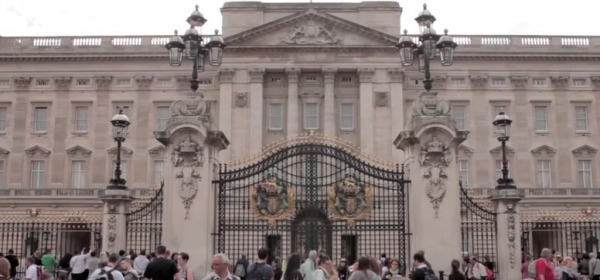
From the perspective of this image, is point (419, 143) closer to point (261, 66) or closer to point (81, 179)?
point (261, 66)

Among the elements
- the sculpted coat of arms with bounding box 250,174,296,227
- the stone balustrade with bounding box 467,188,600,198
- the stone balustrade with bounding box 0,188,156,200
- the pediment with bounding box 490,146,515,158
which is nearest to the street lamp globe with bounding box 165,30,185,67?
the sculpted coat of arms with bounding box 250,174,296,227

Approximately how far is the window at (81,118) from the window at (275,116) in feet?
46.0

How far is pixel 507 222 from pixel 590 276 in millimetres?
2998

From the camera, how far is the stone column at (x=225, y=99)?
52.4m

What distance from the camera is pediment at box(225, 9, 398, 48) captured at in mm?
53219

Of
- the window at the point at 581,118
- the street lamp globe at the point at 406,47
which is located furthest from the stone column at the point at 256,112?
the street lamp globe at the point at 406,47

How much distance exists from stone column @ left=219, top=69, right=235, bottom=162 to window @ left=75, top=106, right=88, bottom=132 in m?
10.6

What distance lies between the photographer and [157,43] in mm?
55562

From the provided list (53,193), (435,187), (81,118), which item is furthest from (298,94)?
(435,187)

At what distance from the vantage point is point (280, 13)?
55281 millimetres

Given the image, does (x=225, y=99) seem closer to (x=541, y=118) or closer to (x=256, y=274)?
(x=541, y=118)

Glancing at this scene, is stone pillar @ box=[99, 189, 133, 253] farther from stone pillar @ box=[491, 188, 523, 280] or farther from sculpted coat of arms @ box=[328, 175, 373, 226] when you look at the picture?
stone pillar @ box=[491, 188, 523, 280]

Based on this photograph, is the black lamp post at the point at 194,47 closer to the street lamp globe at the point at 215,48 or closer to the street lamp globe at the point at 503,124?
the street lamp globe at the point at 215,48

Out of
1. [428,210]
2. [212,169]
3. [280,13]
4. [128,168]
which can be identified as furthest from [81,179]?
[428,210]
